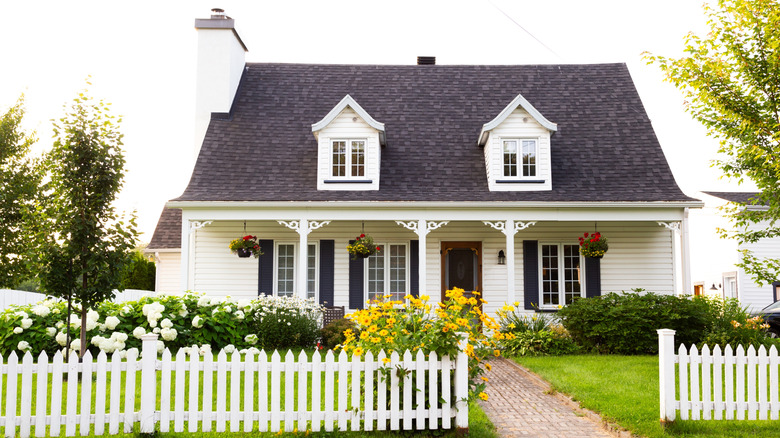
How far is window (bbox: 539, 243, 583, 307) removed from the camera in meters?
14.7

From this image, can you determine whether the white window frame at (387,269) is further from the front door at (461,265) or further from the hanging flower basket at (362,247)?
the hanging flower basket at (362,247)

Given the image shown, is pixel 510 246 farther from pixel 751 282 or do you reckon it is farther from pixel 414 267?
pixel 751 282

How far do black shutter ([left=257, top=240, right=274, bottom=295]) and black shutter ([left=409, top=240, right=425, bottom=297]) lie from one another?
3301 mm

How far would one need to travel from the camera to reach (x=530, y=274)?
1470 cm

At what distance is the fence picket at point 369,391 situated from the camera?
5707mm

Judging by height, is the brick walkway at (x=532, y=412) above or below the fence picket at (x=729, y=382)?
below

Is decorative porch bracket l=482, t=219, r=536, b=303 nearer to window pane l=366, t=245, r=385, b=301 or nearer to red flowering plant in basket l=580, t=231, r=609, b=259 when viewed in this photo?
red flowering plant in basket l=580, t=231, r=609, b=259

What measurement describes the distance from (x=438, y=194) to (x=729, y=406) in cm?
858

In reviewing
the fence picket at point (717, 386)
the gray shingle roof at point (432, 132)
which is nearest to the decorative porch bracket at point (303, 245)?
the gray shingle roof at point (432, 132)

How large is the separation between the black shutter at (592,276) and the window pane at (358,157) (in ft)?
18.9

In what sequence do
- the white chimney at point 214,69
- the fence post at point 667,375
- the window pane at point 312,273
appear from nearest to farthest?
the fence post at point 667,375 → the window pane at point 312,273 → the white chimney at point 214,69

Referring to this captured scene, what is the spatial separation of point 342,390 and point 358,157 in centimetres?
952

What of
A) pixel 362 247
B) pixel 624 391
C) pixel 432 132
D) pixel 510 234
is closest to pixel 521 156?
pixel 510 234

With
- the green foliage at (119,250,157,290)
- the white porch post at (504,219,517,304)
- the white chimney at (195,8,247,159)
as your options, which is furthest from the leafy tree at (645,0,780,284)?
the green foliage at (119,250,157,290)
